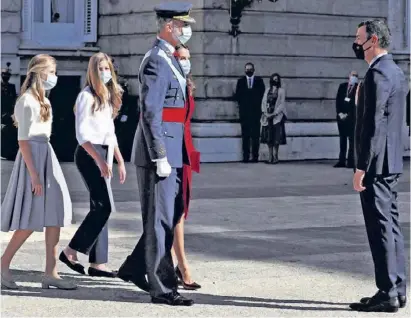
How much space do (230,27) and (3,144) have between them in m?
4.34

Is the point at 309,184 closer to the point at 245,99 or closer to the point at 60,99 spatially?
the point at 245,99

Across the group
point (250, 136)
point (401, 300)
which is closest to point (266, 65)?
point (250, 136)

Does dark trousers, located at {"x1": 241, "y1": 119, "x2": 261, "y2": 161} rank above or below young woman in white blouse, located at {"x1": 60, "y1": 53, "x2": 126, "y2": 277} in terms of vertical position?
below

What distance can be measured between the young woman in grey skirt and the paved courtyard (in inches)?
11.3

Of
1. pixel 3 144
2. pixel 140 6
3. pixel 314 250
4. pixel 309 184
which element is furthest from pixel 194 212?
pixel 140 6

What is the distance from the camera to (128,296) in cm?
871

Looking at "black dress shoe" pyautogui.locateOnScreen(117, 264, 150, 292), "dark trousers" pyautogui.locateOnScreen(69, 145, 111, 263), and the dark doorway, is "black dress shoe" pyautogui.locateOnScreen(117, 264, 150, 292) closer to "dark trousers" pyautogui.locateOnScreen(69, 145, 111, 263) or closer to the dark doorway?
"dark trousers" pyautogui.locateOnScreen(69, 145, 111, 263)

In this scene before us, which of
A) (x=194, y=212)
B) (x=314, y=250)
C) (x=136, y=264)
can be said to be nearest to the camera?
(x=136, y=264)

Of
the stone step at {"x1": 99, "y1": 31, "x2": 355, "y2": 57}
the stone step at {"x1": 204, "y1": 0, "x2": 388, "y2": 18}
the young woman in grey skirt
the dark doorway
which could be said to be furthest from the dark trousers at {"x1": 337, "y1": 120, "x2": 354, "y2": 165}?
the young woman in grey skirt

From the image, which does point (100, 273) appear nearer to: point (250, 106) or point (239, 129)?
point (250, 106)

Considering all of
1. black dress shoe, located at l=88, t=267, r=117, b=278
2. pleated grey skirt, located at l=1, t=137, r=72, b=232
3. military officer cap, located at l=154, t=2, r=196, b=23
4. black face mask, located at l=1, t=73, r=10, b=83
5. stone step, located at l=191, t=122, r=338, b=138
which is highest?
military officer cap, located at l=154, t=2, r=196, b=23

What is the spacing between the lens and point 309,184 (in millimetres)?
18250

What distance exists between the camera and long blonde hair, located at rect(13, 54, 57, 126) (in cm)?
901

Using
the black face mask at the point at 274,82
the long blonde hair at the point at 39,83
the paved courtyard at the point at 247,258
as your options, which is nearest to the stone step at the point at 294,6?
the black face mask at the point at 274,82
